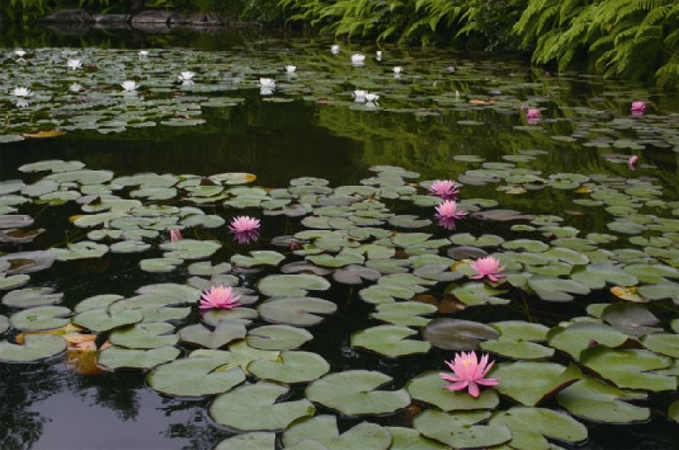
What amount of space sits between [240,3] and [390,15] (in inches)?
175

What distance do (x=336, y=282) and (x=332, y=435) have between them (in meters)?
0.59

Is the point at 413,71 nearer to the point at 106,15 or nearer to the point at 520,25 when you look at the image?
the point at 520,25

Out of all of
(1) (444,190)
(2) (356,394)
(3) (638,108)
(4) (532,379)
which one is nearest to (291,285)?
(2) (356,394)

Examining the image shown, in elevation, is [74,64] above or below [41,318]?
above

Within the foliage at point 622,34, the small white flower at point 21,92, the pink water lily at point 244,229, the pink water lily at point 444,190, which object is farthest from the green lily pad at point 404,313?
the foliage at point 622,34

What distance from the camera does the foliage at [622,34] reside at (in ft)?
15.5

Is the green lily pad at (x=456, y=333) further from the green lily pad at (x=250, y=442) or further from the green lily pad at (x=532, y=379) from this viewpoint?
the green lily pad at (x=250, y=442)

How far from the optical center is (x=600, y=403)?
3.63 feet

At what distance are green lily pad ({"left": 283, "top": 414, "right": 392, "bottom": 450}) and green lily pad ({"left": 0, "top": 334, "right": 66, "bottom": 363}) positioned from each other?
480 mm

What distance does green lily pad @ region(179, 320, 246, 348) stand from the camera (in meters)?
1.27

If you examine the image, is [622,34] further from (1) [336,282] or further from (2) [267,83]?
(1) [336,282]

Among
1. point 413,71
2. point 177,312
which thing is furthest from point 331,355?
point 413,71

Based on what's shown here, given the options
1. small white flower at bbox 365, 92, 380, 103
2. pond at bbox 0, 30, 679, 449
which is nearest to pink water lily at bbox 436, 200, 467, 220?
pond at bbox 0, 30, 679, 449

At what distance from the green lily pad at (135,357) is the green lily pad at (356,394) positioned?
0.85 ft
